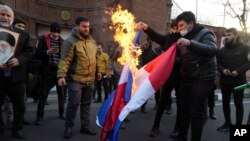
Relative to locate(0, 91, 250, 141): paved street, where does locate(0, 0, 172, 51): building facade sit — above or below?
above

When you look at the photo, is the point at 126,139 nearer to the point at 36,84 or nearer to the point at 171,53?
the point at 171,53

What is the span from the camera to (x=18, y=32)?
6.02 meters

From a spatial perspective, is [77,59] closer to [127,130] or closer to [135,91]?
[135,91]

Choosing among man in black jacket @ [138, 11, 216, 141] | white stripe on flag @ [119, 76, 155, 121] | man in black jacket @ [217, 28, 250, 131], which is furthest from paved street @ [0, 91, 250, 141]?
white stripe on flag @ [119, 76, 155, 121]

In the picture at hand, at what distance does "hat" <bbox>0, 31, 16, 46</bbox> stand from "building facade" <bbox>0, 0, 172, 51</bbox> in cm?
1018

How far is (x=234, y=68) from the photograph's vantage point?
730 centimetres

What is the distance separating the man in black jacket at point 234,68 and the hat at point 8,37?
3826 mm

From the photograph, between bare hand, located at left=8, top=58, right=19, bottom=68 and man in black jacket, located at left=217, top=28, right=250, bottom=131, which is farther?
man in black jacket, located at left=217, top=28, right=250, bottom=131

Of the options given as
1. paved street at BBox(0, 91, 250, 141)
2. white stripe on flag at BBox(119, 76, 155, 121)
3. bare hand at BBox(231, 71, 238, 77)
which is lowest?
paved street at BBox(0, 91, 250, 141)

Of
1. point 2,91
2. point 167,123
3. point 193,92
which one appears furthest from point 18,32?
point 167,123

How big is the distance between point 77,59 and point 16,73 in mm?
1078

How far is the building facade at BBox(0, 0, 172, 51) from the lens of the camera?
682 inches

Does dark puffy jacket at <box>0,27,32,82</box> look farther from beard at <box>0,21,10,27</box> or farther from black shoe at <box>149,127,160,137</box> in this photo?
black shoe at <box>149,127,160,137</box>

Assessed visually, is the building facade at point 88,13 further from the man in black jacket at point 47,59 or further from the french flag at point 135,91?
the french flag at point 135,91
